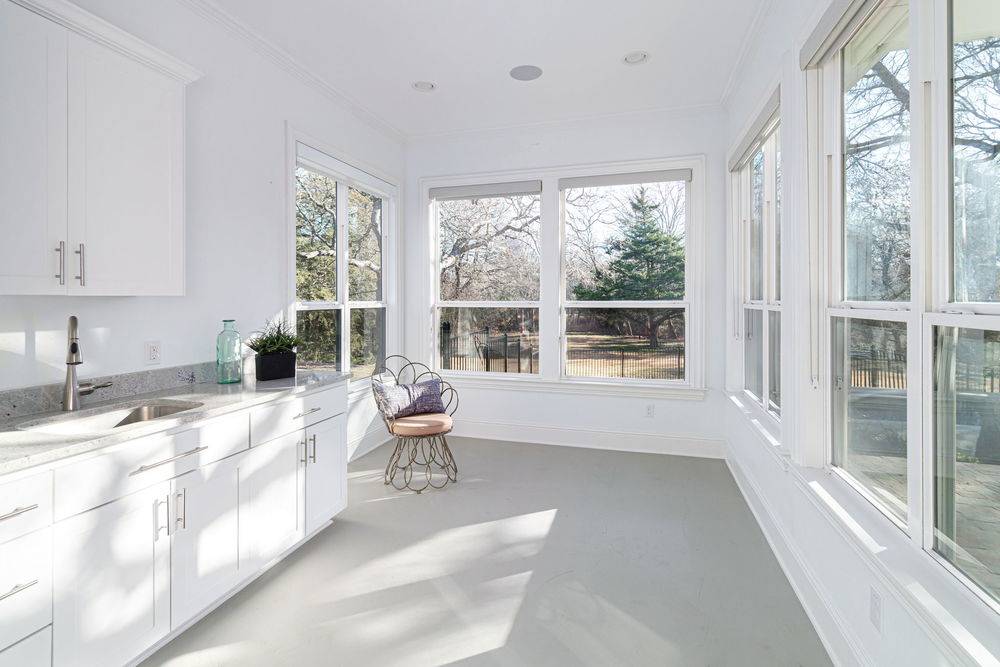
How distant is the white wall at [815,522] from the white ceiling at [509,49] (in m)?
0.41

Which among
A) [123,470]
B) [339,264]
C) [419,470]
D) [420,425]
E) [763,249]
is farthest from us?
[339,264]

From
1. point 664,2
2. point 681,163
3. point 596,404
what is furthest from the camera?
point 596,404

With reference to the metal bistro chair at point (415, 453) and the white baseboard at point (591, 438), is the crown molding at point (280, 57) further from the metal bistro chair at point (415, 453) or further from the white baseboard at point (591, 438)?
the white baseboard at point (591, 438)

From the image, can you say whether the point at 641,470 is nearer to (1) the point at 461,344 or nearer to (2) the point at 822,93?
(1) the point at 461,344

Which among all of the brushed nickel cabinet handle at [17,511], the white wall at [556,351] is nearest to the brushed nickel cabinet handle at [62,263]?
the brushed nickel cabinet handle at [17,511]

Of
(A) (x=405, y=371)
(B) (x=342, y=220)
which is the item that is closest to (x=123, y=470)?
Result: (B) (x=342, y=220)

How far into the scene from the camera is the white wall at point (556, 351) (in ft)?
13.8

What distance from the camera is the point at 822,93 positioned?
2203 millimetres

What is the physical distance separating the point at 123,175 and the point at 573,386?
3591 millimetres

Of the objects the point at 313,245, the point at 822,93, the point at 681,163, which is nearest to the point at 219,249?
the point at 313,245

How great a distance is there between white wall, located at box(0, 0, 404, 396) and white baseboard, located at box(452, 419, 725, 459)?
235cm

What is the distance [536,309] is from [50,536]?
378 centimetres

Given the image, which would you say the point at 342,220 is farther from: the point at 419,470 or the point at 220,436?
the point at 220,436

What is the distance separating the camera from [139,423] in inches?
67.9
